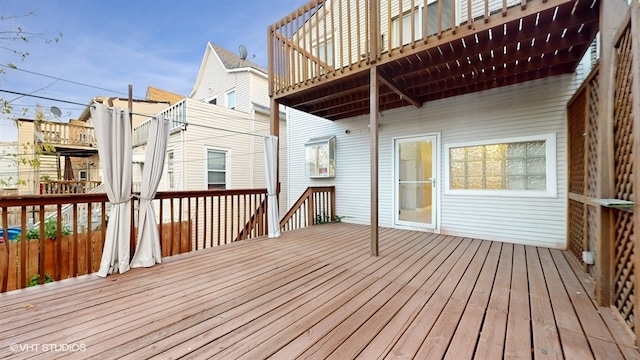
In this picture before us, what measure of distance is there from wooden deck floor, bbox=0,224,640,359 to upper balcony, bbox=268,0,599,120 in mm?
2583

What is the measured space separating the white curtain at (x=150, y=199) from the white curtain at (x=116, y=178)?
0.12m

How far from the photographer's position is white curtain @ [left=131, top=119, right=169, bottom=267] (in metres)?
2.71

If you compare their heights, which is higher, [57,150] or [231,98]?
[231,98]

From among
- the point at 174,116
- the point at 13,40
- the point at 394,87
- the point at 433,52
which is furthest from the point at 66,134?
the point at 433,52

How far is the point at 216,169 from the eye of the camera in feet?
24.9

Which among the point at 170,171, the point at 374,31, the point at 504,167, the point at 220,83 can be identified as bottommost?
the point at 504,167

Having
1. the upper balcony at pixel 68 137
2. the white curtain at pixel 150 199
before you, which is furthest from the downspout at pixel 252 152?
the white curtain at pixel 150 199

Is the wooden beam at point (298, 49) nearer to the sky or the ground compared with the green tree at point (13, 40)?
nearer to the sky

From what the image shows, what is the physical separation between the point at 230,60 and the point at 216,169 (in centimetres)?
522

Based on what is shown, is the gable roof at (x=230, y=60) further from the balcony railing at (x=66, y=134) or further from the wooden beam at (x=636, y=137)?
the wooden beam at (x=636, y=137)

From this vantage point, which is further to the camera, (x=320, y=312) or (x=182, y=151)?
(x=182, y=151)

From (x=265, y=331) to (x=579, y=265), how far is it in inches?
139

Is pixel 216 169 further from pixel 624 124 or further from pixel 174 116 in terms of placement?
pixel 624 124

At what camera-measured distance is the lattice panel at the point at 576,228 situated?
9.27ft
